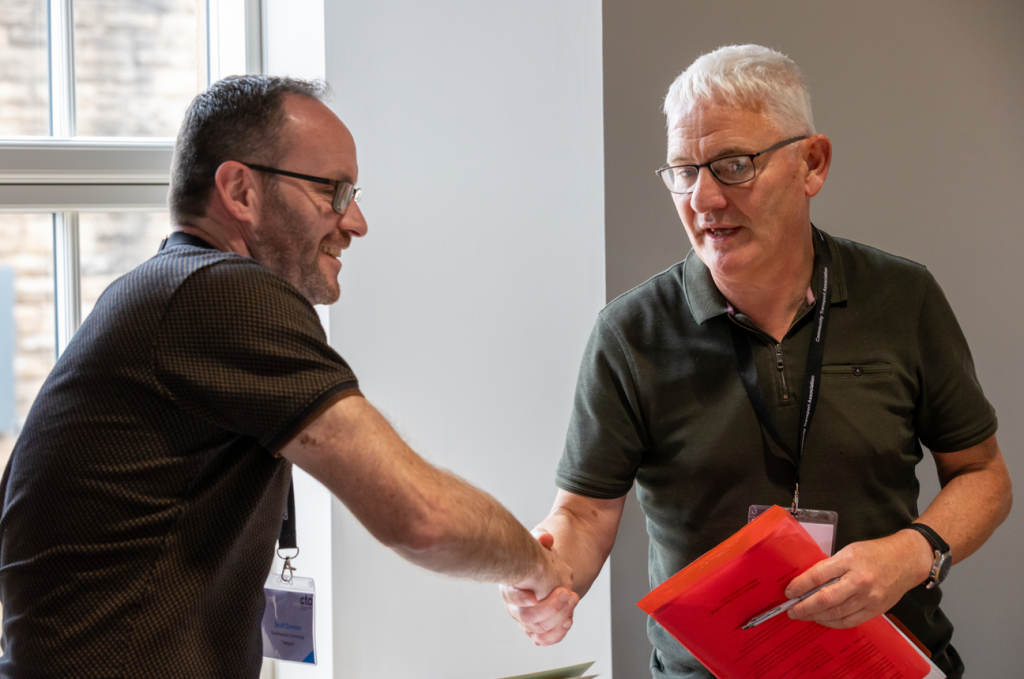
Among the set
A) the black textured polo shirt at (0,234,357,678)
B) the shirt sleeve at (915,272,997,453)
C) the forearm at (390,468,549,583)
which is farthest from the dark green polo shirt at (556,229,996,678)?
the black textured polo shirt at (0,234,357,678)

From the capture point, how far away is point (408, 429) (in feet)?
7.31

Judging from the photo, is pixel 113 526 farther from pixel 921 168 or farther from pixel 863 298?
pixel 921 168

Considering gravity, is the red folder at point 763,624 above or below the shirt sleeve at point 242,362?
below

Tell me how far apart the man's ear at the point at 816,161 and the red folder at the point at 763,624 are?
65cm

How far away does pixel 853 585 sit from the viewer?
1262 millimetres

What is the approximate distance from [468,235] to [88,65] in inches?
50.1

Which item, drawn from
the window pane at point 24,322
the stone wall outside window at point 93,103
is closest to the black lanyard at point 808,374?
the stone wall outside window at point 93,103

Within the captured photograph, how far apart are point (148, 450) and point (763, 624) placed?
0.94m

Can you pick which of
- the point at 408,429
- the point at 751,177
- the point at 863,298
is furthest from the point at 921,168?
the point at 408,429

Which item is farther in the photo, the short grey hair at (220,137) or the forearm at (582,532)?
the forearm at (582,532)

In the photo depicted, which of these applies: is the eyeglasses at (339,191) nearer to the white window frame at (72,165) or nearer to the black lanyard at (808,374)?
the black lanyard at (808,374)

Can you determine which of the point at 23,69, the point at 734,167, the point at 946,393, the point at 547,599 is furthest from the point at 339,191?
the point at 23,69

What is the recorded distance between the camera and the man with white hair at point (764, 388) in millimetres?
1479

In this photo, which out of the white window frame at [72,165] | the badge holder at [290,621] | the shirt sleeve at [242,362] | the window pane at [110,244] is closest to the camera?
the shirt sleeve at [242,362]
